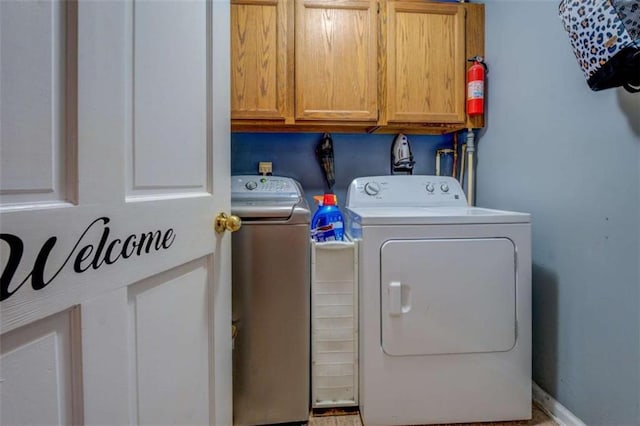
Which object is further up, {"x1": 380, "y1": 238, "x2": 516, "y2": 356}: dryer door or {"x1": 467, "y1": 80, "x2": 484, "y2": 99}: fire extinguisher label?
{"x1": 467, "y1": 80, "x2": 484, "y2": 99}: fire extinguisher label

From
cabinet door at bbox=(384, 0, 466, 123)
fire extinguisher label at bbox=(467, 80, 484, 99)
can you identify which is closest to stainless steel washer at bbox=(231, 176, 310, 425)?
cabinet door at bbox=(384, 0, 466, 123)

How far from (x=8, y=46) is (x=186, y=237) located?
1.56ft

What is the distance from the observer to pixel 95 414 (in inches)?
20.9

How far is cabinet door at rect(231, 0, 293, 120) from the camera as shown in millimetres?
1593

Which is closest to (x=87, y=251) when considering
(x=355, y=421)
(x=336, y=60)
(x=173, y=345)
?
(x=173, y=345)

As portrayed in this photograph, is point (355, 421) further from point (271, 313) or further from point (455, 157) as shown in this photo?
point (455, 157)

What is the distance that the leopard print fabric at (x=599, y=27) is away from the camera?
0.89m

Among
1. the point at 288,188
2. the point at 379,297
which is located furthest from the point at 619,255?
the point at 288,188

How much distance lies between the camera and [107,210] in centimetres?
54

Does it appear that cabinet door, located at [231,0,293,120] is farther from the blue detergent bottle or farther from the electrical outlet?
the blue detergent bottle

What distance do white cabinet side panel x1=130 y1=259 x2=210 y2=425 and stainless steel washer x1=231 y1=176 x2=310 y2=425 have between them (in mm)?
357

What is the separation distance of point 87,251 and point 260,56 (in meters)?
1.42

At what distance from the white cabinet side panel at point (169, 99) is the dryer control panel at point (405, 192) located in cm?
106

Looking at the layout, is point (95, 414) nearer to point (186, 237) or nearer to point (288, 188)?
point (186, 237)
